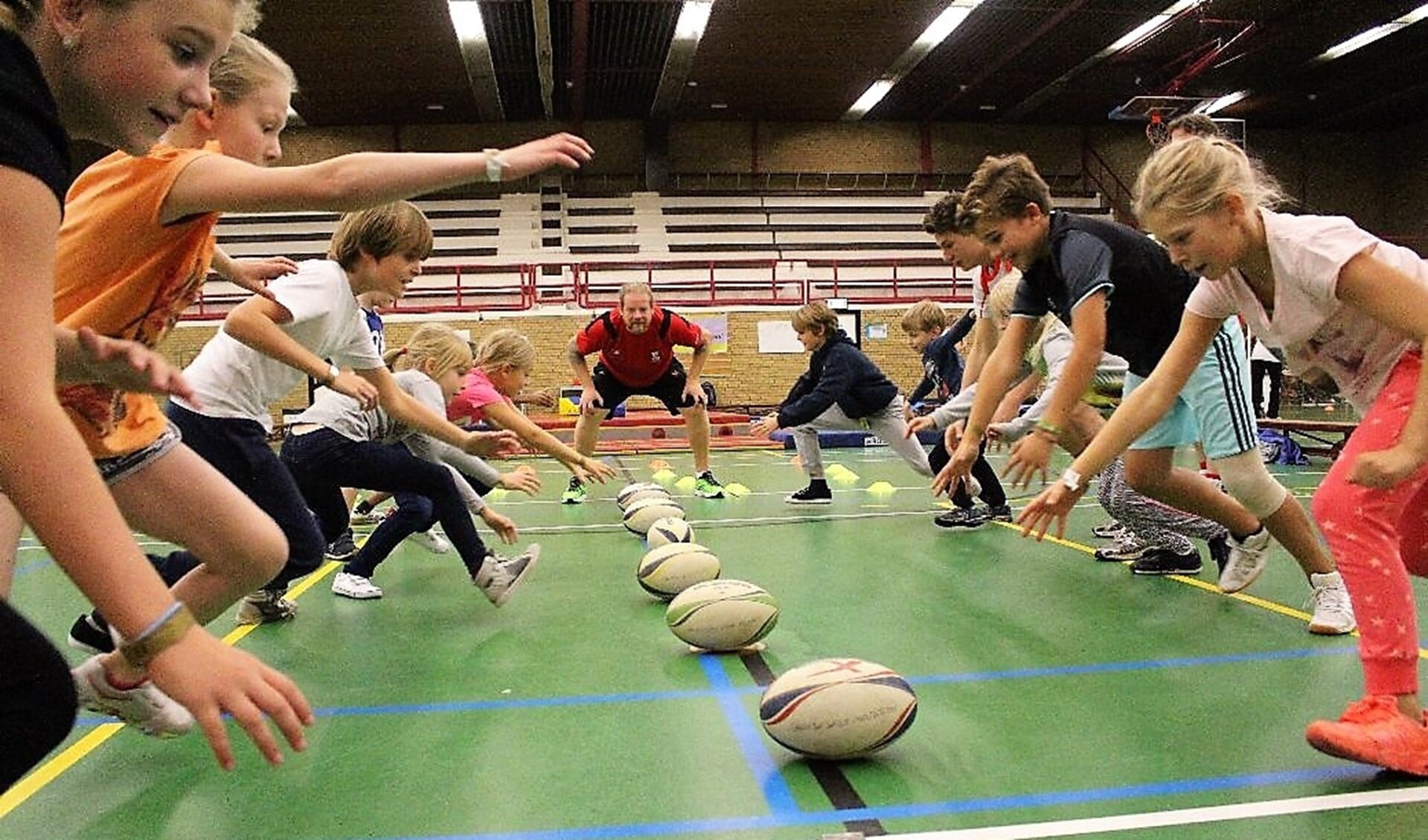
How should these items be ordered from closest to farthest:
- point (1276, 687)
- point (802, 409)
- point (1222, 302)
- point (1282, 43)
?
1. point (1222, 302)
2. point (1276, 687)
3. point (802, 409)
4. point (1282, 43)

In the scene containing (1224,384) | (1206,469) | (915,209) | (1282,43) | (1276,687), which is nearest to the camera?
(1276,687)

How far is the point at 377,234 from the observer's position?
3.52 meters

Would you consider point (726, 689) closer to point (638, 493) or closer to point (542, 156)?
point (542, 156)

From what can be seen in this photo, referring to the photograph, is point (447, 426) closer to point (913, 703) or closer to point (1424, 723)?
point (913, 703)

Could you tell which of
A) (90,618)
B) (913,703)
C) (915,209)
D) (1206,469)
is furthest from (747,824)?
(915,209)

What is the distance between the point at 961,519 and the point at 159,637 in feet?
17.8

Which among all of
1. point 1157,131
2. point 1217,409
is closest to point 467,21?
point 1157,131

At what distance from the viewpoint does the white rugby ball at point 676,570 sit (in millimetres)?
4148

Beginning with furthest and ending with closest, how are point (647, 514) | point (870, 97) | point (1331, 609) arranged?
point (870, 97) → point (647, 514) → point (1331, 609)

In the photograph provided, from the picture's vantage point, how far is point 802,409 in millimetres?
7191

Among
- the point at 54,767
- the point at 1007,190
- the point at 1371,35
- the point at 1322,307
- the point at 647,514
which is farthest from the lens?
the point at 1371,35

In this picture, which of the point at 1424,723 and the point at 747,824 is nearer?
the point at 747,824

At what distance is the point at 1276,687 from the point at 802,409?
4.49m

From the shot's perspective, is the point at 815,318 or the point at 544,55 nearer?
the point at 815,318
